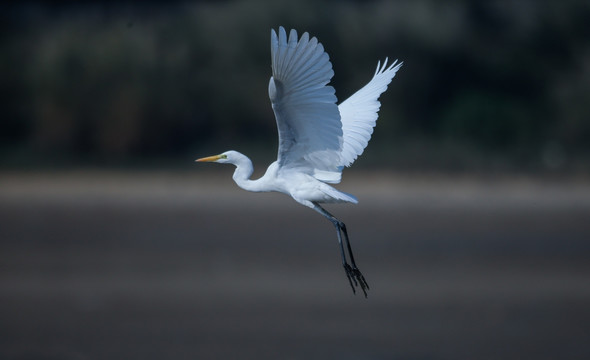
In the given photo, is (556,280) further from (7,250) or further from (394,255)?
(7,250)

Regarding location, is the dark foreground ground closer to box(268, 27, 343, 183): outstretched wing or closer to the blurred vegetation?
the blurred vegetation

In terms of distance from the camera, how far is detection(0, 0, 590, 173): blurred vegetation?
22.4m

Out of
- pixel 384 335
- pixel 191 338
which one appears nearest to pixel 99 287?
pixel 191 338

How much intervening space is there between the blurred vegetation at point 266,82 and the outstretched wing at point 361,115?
14.7m

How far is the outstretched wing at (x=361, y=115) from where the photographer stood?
5.98 meters

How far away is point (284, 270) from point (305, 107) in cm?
957

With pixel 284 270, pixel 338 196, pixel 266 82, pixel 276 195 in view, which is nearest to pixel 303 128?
pixel 338 196

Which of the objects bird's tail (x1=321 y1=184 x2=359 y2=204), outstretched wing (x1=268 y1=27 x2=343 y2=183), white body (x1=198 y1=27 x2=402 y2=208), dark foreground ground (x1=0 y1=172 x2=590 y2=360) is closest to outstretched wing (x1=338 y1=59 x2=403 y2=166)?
white body (x1=198 y1=27 x2=402 y2=208)

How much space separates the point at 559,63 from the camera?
83.0ft

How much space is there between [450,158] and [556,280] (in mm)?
8539

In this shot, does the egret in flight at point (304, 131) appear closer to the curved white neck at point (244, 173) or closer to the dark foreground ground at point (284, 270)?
the curved white neck at point (244, 173)

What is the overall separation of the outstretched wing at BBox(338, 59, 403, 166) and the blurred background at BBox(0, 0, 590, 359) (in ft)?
17.7

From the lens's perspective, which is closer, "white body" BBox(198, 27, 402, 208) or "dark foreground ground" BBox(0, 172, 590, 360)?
"white body" BBox(198, 27, 402, 208)

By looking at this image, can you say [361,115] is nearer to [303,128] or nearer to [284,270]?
[303,128]
